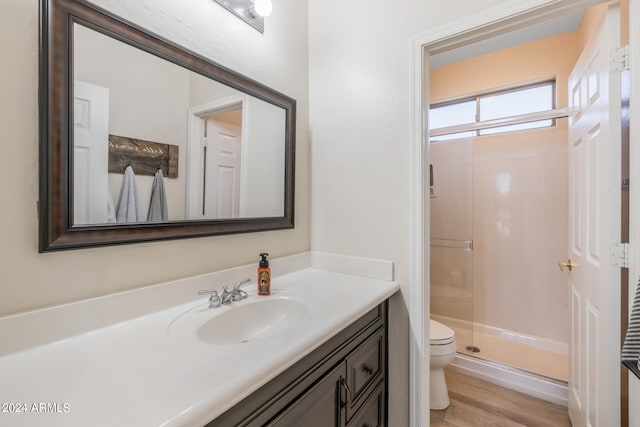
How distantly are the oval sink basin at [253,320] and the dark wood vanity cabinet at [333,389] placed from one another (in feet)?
0.56

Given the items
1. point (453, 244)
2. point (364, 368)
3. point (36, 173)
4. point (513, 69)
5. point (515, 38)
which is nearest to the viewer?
point (36, 173)

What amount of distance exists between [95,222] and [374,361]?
114cm

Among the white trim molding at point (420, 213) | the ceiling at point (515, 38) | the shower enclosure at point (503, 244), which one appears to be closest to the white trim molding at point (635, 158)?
the white trim molding at point (420, 213)

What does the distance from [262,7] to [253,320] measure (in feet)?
4.37

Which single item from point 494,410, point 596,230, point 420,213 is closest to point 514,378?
point 494,410

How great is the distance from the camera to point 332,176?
1557 millimetres

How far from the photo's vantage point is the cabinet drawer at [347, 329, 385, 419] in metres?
1.03

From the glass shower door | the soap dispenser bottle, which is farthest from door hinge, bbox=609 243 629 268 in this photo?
the glass shower door

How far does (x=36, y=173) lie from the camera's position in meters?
0.74

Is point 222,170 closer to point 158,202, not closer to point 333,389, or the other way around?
point 158,202

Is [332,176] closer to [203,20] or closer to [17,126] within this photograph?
[203,20]

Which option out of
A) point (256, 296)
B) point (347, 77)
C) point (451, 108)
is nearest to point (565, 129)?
point (451, 108)

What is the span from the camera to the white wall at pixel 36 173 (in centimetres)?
71

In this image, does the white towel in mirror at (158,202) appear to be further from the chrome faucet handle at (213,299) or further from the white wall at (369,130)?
the white wall at (369,130)
